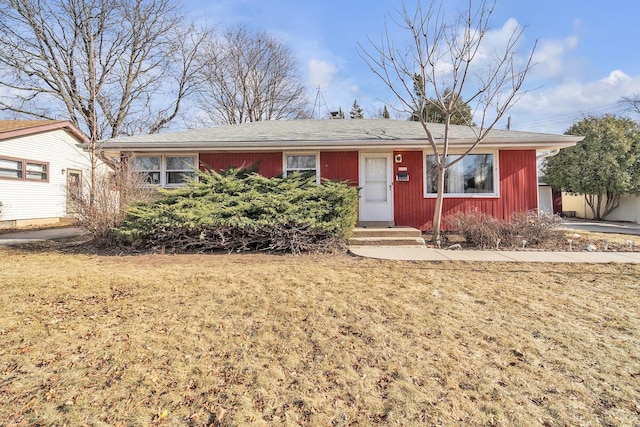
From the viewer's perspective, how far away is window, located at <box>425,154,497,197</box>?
A: 29.9 ft

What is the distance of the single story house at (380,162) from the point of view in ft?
28.5

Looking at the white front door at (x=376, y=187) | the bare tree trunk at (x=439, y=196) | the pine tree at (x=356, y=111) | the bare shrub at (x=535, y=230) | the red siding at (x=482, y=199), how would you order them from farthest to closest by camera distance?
the pine tree at (x=356, y=111), the white front door at (x=376, y=187), the red siding at (x=482, y=199), the bare tree trunk at (x=439, y=196), the bare shrub at (x=535, y=230)

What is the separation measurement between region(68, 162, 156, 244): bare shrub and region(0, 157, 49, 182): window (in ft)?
27.2

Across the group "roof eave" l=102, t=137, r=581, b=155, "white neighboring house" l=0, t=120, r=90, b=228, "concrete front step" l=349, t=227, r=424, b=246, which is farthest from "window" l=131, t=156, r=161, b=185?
"concrete front step" l=349, t=227, r=424, b=246

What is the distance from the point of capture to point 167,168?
374 inches

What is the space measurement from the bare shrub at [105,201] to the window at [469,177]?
7.71 meters

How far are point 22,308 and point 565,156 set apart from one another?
2154 centimetres

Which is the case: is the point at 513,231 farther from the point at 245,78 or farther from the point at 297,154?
the point at 245,78

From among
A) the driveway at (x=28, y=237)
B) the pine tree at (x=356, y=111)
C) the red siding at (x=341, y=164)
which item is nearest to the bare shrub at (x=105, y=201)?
the driveway at (x=28, y=237)

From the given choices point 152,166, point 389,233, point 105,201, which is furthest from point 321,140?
point 105,201

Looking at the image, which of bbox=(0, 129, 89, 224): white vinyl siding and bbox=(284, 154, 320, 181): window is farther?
bbox=(0, 129, 89, 224): white vinyl siding

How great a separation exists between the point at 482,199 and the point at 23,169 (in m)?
17.2

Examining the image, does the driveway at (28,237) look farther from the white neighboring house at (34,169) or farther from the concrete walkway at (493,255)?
Result: the concrete walkway at (493,255)

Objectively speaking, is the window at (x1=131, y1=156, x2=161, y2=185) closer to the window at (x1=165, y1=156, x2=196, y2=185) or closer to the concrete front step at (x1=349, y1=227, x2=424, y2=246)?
the window at (x1=165, y1=156, x2=196, y2=185)
